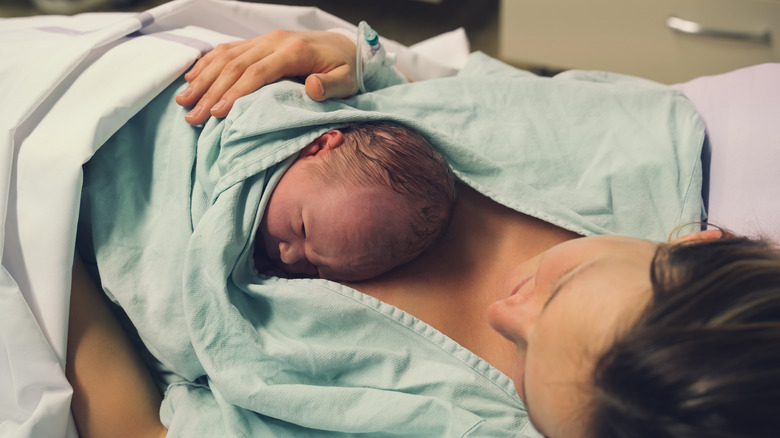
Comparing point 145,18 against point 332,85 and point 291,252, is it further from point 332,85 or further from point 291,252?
point 291,252

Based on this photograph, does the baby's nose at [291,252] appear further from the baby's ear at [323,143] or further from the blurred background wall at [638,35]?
the blurred background wall at [638,35]

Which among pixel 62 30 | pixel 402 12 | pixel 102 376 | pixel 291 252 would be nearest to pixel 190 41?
pixel 62 30

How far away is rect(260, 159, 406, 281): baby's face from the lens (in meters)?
0.77

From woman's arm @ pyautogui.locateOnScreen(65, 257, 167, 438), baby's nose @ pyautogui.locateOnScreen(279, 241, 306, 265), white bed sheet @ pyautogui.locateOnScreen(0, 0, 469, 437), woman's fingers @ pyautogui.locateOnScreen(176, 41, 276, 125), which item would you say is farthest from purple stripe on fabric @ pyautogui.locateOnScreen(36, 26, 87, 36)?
baby's nose @ pyautogui.locateOnScreen(279, 241, 306, 265)

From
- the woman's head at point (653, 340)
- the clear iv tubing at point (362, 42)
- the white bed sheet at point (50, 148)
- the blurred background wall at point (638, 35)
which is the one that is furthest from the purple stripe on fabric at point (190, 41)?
the blurred background wall at point (638, 35)

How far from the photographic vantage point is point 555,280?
2.08 feet

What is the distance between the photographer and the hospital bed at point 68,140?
69 centimetres

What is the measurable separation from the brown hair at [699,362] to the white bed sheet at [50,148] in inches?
24.1

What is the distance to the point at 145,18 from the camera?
0.91m

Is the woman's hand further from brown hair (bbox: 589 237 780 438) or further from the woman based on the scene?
brown hair (bbox: 589 237 780 438)

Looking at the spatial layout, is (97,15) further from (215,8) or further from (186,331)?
(186,331)

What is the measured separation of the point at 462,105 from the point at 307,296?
0.43 meters

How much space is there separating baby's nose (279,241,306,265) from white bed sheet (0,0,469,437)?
0.86ft

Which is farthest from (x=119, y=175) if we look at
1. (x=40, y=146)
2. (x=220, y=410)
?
(x=220, y=410)
